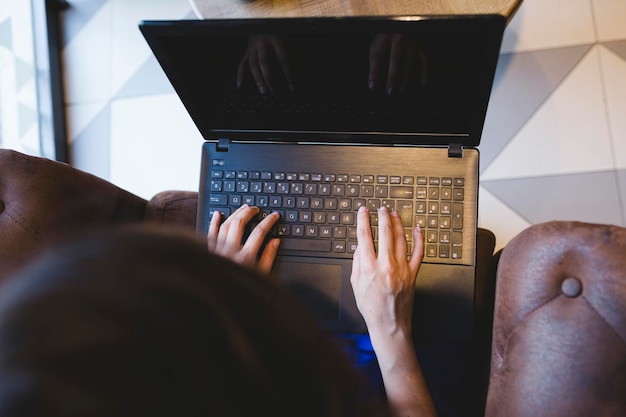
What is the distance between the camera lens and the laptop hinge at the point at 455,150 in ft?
2.54

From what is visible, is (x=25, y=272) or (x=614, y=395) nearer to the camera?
(x=25, y=272)

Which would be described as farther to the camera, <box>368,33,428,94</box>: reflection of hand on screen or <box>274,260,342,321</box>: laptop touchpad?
<box>274,260,342,321</box>: laptop touchpad

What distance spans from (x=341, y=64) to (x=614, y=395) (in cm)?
53

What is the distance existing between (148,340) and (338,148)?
523 mm

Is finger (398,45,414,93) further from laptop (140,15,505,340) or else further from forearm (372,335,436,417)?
forearm (372,335,436,417)

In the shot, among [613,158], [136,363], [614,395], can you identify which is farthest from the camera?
[613,158]

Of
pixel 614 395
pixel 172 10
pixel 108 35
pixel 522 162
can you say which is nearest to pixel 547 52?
pixel 522 162

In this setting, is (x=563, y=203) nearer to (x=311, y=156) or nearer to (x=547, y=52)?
(x=547, y=52)

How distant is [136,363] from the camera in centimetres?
35

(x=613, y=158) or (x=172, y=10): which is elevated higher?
(x=172, y=10)

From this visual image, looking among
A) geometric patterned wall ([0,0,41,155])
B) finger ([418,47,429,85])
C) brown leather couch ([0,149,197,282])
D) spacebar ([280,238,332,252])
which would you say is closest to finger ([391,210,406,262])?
spacebar ([280,238,332,252])

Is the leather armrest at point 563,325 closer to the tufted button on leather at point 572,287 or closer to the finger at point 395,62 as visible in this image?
the tufted button on leather at point 572,287

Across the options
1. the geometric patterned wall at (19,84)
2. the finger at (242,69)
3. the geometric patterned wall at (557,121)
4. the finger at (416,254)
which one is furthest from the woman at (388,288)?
the geometric patterned wall at (19,84)

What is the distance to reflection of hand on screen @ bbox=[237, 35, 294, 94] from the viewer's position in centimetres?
64
